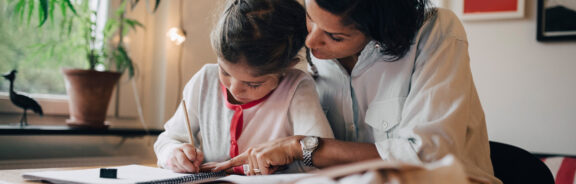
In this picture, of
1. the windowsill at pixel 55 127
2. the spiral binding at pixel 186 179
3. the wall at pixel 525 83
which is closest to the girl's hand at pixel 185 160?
the spiral binding at pixel 186 179

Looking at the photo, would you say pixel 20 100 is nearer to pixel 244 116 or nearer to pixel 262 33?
pixel 244 116

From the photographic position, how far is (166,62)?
211cm

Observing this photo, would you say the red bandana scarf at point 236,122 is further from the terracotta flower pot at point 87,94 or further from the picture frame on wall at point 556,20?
the picture frame on wall at point 556,20

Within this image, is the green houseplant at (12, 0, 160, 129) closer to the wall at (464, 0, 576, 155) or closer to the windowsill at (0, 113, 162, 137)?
the windowsill at (0, 113, 162, 137)

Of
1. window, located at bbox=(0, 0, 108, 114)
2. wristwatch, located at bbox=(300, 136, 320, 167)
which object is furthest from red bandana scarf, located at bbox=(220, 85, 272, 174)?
window, located at bbox=(0, 0, 108, 114)

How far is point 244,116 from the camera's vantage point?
3.72 feet

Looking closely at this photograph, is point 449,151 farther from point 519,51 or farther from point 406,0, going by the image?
point 519,51

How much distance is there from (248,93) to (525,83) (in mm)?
1388

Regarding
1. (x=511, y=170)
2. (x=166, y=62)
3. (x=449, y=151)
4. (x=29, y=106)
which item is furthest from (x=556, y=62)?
(x=29, y=106)

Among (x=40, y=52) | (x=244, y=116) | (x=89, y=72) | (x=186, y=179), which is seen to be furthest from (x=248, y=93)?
(x=40, y=52)

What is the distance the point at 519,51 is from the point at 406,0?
1221 mm

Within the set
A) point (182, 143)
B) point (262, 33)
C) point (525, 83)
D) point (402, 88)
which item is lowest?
point (525, 83)

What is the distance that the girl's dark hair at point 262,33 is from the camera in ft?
3.22

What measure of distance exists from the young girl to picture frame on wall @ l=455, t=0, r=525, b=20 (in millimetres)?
1178
